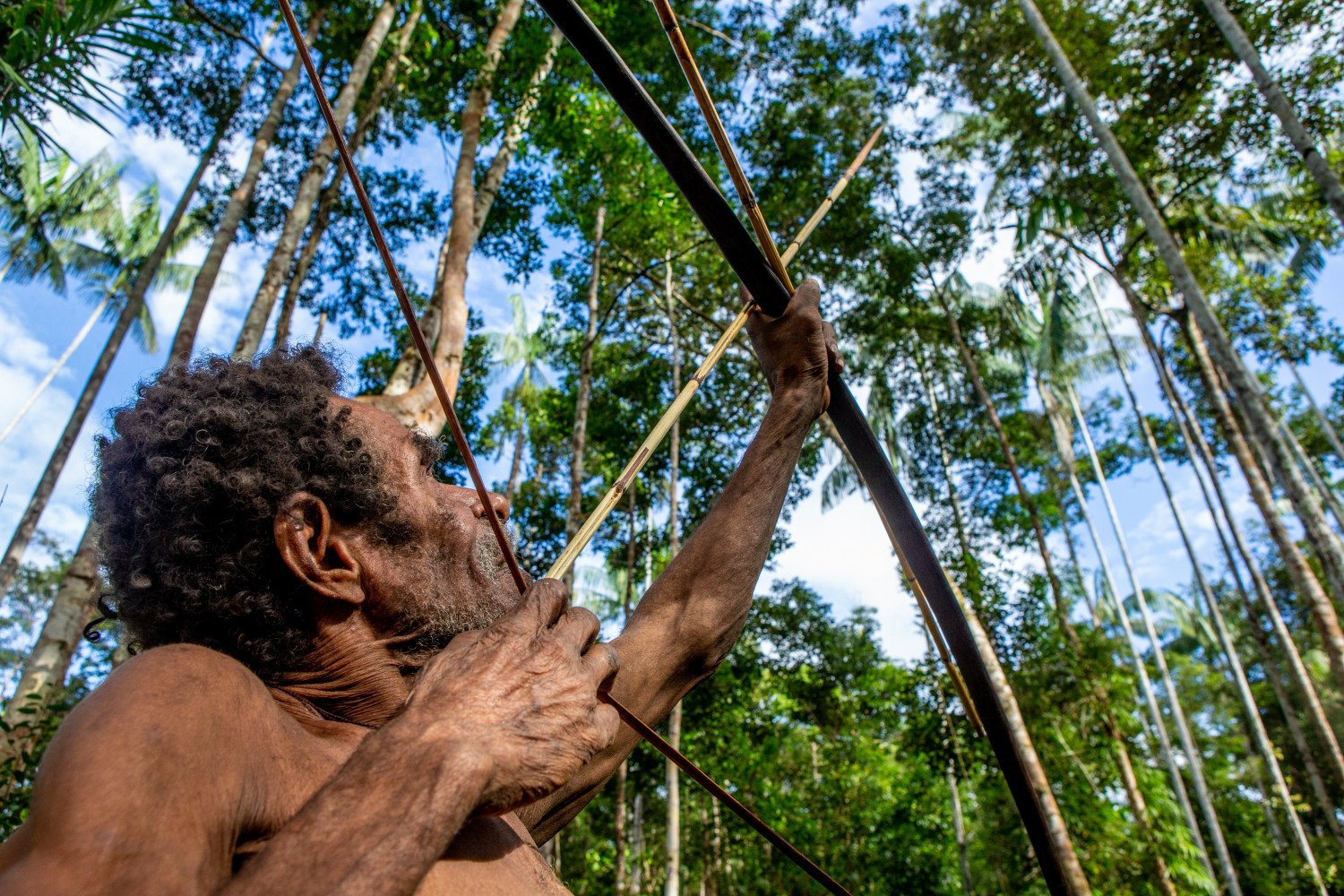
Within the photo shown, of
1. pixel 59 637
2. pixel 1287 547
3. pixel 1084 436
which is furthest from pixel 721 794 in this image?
pixel 1084 436

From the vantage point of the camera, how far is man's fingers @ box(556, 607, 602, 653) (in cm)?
106

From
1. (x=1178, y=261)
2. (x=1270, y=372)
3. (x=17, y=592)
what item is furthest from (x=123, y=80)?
(x=17, y=592)

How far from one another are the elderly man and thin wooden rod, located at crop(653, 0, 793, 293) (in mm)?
173

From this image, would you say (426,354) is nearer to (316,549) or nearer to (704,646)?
(316,549)

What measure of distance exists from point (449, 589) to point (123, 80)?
12.4 metres

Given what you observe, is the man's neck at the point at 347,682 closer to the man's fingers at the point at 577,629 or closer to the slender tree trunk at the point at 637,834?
the man's fingers at the point at 577,629

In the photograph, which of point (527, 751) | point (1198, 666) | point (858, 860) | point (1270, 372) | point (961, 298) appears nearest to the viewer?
point (527, 751)

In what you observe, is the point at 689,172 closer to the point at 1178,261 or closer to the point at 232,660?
the point at 232,660

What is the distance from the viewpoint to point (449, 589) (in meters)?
1.35

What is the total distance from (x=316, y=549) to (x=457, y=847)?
1.60 ft

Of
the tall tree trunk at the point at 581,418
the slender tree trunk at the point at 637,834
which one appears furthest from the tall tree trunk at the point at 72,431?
the slender tree trunk at the point at 637,834

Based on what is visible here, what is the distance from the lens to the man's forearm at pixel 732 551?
5.40 ft

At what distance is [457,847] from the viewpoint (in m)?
1.05

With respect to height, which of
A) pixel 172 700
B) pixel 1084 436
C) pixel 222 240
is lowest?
pixel 172 700
